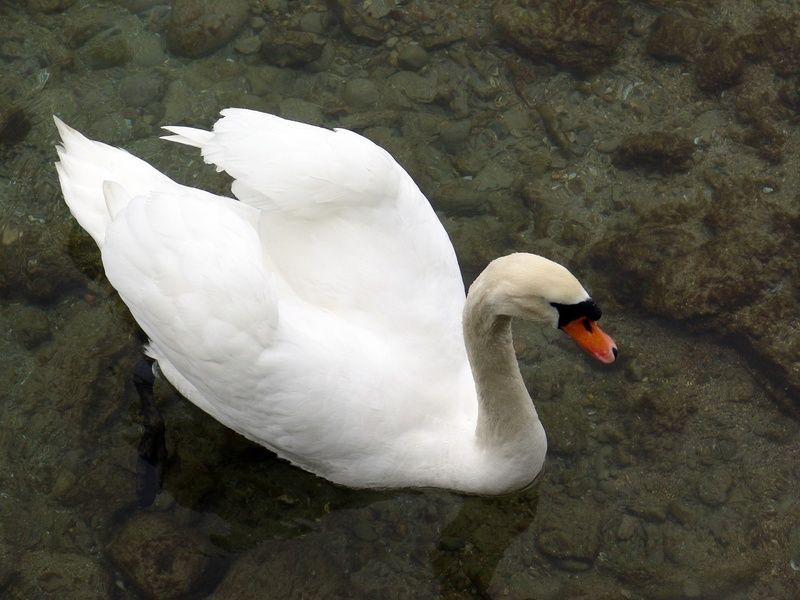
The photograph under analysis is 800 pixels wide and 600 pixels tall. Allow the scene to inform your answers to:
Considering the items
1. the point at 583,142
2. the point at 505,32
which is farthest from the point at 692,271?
the point at 505,32

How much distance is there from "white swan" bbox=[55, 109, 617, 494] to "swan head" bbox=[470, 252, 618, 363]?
18 centimetres

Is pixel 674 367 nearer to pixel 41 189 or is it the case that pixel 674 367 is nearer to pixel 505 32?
pixel 505 32

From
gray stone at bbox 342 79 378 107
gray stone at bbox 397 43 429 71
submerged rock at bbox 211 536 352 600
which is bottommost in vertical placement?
submerged rock at bbox 211 536 352 600

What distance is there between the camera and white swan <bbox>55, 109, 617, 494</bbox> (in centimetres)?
470

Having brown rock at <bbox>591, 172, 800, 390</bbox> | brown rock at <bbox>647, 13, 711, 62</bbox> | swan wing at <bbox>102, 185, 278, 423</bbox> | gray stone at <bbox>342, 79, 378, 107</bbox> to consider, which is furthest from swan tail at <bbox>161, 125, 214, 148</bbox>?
brown rock at <bbox>647, 13, 711, 62</bbox>

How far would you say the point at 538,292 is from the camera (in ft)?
13.5

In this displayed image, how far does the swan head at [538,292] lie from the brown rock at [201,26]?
14.0 feet

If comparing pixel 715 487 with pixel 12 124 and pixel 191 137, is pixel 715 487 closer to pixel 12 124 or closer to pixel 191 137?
pixel 191 137

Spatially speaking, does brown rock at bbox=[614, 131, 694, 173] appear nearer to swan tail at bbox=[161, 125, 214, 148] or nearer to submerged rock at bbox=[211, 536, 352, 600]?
swan tail at bbox=[161, 125, 214, 148]

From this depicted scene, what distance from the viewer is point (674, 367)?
6125mm

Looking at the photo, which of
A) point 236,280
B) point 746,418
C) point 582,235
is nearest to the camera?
point 236,280

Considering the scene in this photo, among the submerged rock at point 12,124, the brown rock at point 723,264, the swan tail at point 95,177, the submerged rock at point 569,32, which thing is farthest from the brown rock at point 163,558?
the submerged rock at point 569,32

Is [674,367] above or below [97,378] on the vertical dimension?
above

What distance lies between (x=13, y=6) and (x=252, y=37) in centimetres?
192
